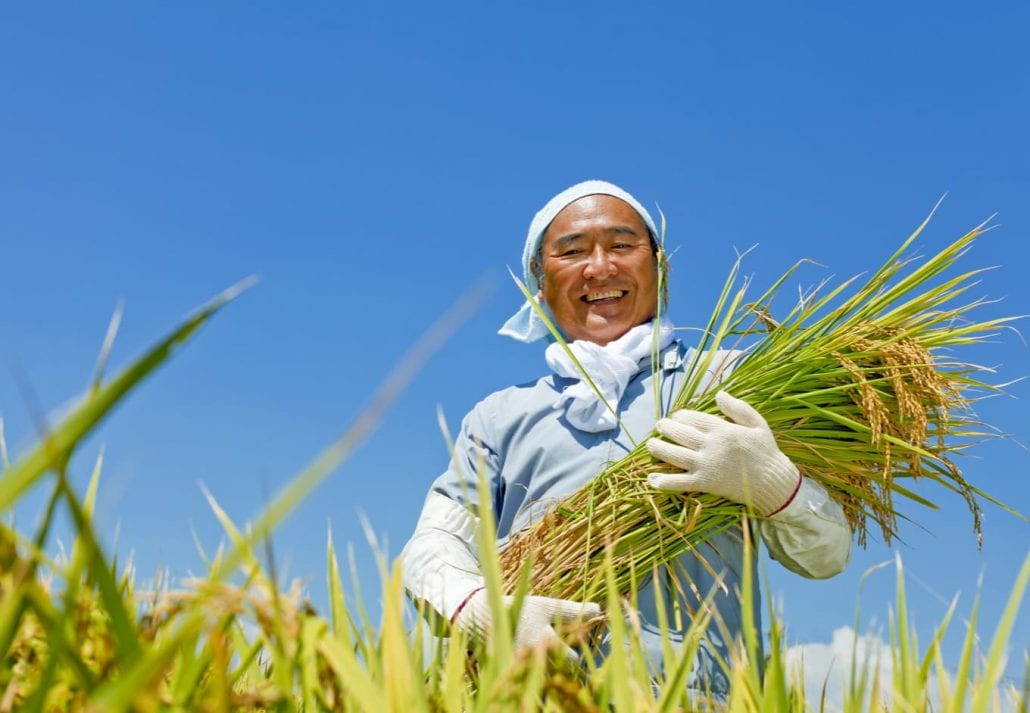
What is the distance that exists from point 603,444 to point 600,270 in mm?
617

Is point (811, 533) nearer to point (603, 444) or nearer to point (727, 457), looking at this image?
point (727, 457)

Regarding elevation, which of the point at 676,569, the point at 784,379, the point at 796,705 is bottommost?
the point at 796,705

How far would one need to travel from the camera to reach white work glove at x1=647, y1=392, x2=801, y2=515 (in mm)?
2367

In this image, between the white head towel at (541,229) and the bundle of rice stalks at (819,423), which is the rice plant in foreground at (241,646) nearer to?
the bundle of rice stalks at (819,423)

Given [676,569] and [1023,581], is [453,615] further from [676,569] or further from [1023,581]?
[1023,581]

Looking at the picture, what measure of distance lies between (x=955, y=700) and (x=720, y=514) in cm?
144

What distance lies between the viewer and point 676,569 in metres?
2.54

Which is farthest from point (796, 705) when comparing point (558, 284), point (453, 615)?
point (558, 284)

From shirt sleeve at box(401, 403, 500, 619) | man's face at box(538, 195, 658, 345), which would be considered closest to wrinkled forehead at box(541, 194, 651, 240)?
man's face at box(538, 195, 658, 345)

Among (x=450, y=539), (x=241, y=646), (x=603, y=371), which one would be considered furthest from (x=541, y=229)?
(x=241, y=646)

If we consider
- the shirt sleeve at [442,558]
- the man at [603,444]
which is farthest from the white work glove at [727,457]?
the shirt sleeve at [442,558]

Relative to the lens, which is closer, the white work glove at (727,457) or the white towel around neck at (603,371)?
the white work glove at (727,457)

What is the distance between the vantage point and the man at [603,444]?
7.85 ft

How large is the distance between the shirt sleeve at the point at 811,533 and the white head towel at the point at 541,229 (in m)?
1.11
